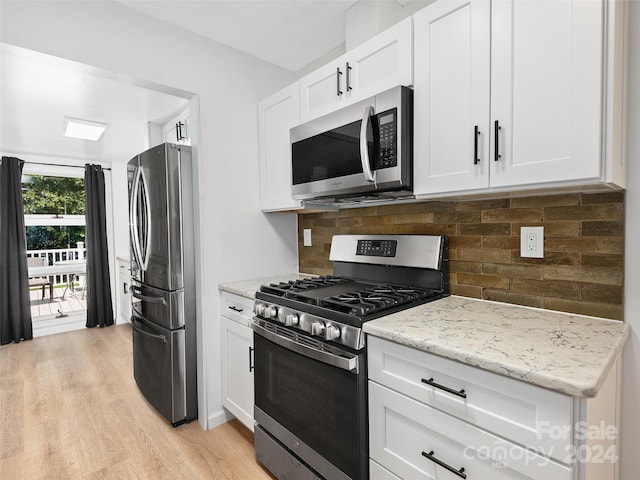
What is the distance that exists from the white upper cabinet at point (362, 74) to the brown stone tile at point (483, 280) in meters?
0.93

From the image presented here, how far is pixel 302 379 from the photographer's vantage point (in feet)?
5.06

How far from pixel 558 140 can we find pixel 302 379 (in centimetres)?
133

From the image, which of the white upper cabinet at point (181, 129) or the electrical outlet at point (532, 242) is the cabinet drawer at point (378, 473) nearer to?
the electrical outlet at point (532, 242)

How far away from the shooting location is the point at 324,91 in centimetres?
190

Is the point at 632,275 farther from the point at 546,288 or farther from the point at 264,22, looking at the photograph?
the point at 264,22

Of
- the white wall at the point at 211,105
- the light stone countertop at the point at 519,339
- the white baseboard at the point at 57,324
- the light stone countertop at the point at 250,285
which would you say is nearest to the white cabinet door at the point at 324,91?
the white wall at the point at 211,105

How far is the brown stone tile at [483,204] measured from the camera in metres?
1.53

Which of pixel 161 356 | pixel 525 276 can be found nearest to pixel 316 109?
pixel 525 276

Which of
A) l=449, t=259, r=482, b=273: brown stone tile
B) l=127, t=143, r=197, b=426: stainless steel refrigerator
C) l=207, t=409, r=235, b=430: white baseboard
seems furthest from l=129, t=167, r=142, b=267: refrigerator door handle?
l=449, t=259, r=482, b=273: brown stone tile

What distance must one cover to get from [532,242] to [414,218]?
60cm

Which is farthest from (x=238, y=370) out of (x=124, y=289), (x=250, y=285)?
(x=124, y=289)

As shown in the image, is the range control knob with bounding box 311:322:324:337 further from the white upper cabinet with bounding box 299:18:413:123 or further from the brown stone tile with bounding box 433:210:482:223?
the white upper cabinet with bounding box 299:18:413:123

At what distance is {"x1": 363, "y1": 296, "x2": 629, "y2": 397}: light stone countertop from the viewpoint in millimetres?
841

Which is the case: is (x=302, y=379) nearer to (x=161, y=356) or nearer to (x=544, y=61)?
(x=161, y=356)
